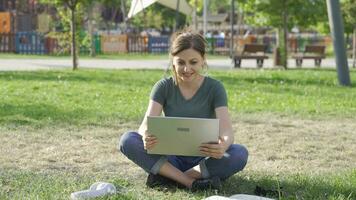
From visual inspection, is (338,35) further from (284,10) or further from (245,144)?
(284,10)

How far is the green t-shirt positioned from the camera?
4656mm

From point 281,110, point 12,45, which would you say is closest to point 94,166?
point 281,110

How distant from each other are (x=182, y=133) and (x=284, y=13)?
58.0 ft

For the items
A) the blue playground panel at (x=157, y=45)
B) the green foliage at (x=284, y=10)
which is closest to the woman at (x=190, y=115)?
the green foliage at (x=284, y=10)

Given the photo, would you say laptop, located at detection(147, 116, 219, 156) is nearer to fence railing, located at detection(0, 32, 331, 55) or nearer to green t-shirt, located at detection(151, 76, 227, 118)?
green t-shirt, located at detection(151, 76, 227, 118)

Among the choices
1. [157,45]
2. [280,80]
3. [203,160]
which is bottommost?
[280,80]

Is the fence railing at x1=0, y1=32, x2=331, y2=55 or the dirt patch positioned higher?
the fence railing at x1=0, y1=32, x2=331, y2=55

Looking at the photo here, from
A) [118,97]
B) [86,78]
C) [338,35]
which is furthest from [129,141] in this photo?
[86,78]

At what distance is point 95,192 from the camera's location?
4070 mm

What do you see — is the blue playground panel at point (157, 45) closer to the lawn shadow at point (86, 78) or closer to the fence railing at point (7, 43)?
the fence railing at point (7, 43)

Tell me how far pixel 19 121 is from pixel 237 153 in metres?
3.84

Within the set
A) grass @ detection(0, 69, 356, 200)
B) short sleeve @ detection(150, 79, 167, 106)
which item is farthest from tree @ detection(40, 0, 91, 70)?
short sleeve @ detection(150, 79, 167, 106)

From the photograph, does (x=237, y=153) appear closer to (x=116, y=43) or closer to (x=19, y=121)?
(x=19, y=121)

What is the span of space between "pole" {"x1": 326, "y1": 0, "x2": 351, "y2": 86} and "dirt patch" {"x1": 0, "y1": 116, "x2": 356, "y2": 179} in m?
5.05
